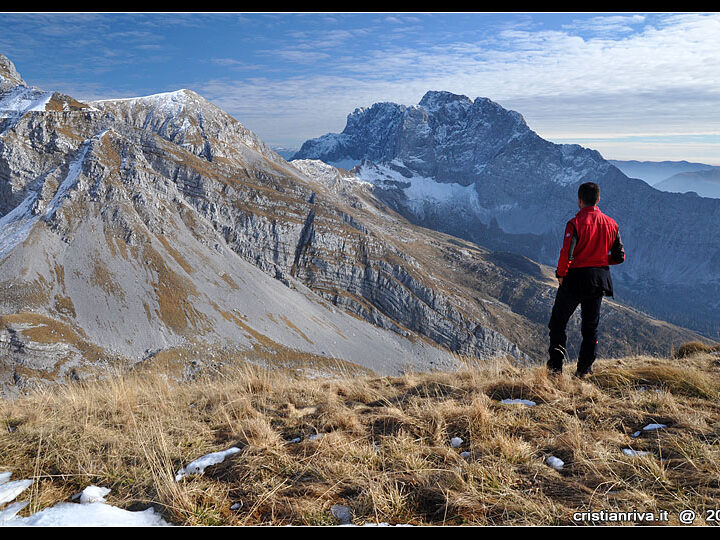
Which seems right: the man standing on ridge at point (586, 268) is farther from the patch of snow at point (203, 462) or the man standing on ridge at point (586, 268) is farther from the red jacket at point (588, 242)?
the patch of snow at point (203, 462)

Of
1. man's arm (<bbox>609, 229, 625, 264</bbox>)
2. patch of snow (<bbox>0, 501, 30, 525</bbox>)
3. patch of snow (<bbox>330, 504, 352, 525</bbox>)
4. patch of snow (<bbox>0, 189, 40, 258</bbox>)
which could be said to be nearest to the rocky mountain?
patch of snow (<bbox>0, 189, 40, 258</bbox>)

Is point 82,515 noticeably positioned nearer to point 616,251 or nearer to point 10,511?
point 10,511

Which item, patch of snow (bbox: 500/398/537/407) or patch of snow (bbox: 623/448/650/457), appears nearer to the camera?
patch of snow (bbox: 623/448/650/457)

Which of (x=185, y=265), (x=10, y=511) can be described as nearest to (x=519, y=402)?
(x=10, y=511)

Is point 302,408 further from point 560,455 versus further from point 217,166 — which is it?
point 217,166

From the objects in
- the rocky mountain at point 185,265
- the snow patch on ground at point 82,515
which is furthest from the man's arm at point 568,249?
the rocky mountain at point 185,265

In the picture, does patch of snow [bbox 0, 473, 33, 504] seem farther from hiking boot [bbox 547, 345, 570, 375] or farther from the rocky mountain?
the rocky mountain
